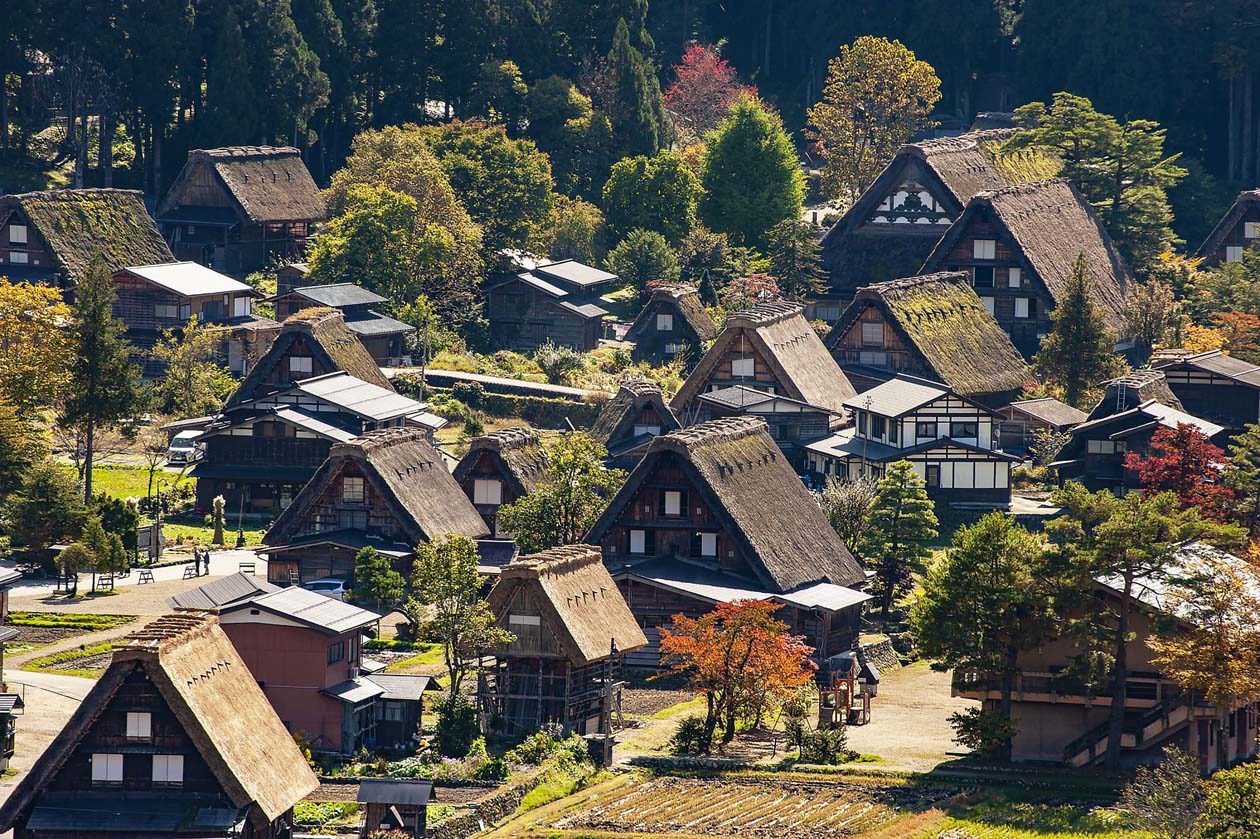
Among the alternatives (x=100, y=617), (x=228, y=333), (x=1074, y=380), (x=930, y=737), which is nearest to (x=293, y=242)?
(x=228, y=333)

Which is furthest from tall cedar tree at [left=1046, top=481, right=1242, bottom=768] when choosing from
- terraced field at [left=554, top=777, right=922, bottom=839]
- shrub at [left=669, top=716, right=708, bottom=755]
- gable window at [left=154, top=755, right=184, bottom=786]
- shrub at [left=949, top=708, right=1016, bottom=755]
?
gable window at [left=154, top=755, right=184, bottom=786]

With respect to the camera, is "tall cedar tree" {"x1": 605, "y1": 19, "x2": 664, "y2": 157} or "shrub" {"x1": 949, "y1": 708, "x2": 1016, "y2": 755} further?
A: "tall cedar tree" {"x1": 605, "y1": 19, "x2": 664, "y2": 157}

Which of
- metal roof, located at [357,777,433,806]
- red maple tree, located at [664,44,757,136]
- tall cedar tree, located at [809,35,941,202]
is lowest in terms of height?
metal roof, located at [357,777,433,806]

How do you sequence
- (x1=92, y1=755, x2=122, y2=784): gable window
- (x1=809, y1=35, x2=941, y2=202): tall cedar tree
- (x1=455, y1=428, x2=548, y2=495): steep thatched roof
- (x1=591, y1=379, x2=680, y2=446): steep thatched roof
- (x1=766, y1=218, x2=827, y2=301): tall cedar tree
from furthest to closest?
(x1=809, y1=35, x2=941, y2=202): tall cedar tree → (x1=766, y1=218, x2=827, y2=301): tall cedar tree → (x1=591, y1=379, x2=680, y2=446): steep thatched roof → (x1=455, y1=428, x2=548, y2=495): steep thatched roof → (x1=92, y1=755, x2=122, y2=784): gable window

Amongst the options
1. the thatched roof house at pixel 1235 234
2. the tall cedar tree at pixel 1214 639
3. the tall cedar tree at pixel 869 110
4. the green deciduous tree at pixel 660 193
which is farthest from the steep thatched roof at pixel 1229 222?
the tall cedar tree at pixel 1214 639

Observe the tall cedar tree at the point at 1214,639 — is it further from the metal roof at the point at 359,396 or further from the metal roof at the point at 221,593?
the metal roof at the point at 359,396

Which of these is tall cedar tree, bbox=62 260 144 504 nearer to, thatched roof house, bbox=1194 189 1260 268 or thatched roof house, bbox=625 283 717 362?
thatched roof house, bbox=625 283 717 362

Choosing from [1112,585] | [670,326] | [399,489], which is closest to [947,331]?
[670,326]

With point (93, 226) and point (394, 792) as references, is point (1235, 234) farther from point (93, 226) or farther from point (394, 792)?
point (394, 792)
